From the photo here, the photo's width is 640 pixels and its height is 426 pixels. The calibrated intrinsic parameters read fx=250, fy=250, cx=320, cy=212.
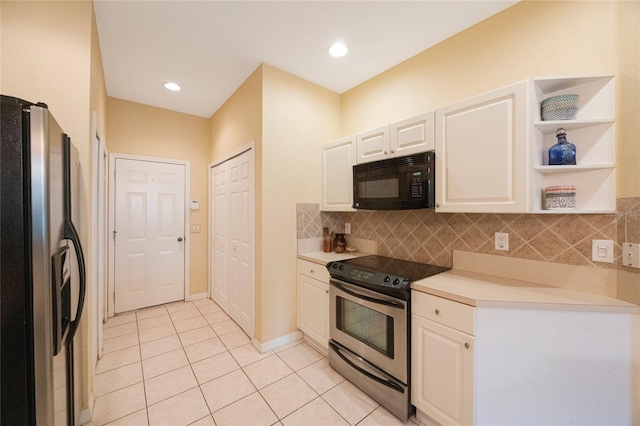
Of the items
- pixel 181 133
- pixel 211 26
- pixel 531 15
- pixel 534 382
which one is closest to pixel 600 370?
pixel 534 382

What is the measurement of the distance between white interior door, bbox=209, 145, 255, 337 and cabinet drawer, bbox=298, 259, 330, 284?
496mm

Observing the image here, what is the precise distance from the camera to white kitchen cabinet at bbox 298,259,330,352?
2.28 m

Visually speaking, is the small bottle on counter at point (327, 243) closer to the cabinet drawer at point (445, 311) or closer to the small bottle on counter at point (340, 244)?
the small bottle on counter at point (340, 244)

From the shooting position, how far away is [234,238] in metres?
3.02

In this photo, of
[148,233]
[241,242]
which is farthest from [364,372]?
[148,233]

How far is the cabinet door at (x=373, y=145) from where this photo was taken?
83.7 inches

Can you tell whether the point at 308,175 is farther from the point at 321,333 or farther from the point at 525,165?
the point at 525,165

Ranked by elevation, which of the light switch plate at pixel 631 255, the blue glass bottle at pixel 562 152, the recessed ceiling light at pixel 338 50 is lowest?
the light switch plate at pixel 631 255

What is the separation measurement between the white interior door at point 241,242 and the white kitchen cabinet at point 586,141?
7.49 ft

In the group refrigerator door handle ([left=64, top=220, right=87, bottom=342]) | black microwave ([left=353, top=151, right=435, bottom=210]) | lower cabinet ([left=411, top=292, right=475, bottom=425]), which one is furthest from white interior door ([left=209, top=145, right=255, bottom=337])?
lower cabinet ([left=411, top=292, right=475, bottom=425])

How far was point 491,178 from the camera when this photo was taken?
5.07 ft

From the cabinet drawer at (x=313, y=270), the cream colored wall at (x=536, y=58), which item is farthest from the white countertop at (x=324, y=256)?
the cream colored wall at (x=536, y=58)

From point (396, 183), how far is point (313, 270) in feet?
3.67

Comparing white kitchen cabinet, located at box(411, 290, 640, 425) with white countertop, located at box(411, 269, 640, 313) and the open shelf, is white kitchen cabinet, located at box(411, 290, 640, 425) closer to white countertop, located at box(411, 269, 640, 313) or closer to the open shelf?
white countertop, located at box(411, 269, 640, 313)
